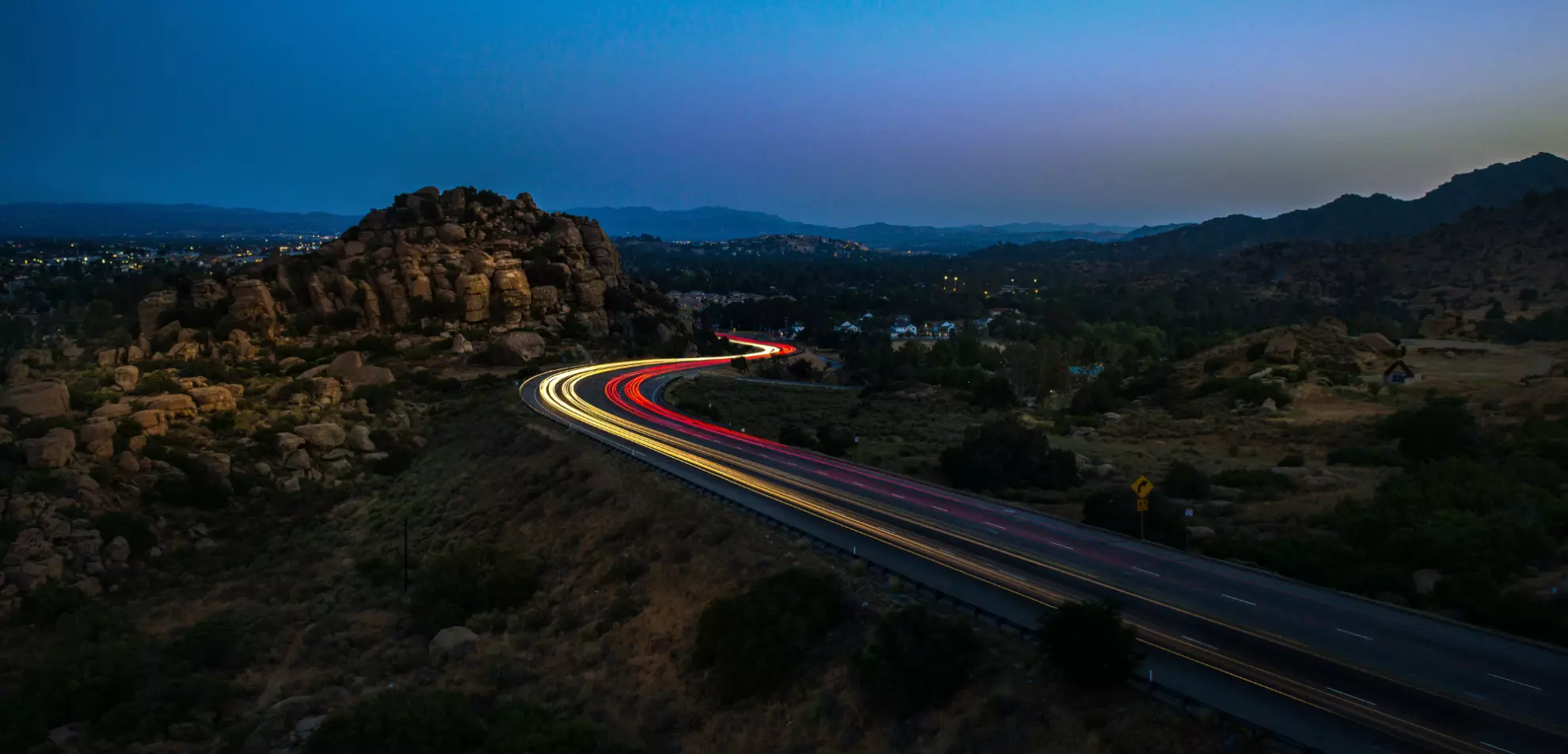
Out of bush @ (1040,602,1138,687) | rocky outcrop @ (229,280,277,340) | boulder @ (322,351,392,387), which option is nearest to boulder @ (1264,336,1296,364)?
bush @ (1040,602,1138,687)

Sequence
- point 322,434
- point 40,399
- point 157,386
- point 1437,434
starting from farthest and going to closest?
1. point 157,386
2. point 322,434
3. point 40,399
4. point 1437,434

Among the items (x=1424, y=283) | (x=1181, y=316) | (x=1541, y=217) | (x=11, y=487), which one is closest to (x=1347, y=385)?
(x=11, y=487)

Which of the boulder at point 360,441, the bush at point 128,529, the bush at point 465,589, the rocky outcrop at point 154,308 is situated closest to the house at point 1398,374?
the bush at point 465,589

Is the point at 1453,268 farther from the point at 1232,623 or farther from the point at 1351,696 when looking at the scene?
the point at 1351,696

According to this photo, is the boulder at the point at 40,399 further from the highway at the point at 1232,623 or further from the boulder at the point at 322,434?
the highway at the point at 1232,623

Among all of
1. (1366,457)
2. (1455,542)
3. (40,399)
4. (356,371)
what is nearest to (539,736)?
(1455,542)

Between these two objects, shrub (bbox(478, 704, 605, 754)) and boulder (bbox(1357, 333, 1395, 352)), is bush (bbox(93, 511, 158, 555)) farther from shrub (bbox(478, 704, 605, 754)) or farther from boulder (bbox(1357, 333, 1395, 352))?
boulder (bbox(1357, 333, 1395, 352))
